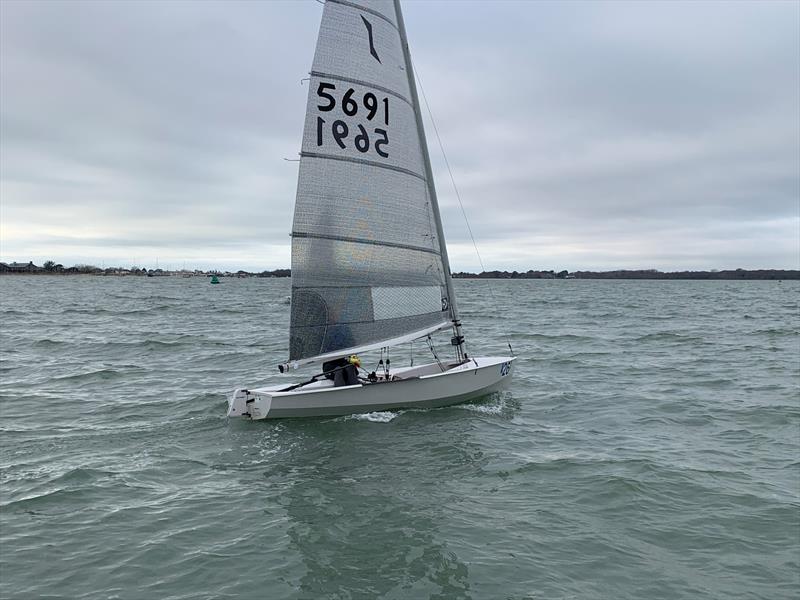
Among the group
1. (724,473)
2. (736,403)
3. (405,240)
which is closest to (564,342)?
(736,403)

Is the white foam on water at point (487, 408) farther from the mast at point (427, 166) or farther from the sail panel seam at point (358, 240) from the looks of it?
the sail panel seam at point (358, 240)

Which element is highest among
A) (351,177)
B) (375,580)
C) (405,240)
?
(351,177)

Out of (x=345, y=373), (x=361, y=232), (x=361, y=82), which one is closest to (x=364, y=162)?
(x=361, y=232)

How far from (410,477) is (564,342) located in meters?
21.0

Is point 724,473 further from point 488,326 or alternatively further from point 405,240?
point 488,326

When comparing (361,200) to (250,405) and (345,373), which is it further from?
(250,405)

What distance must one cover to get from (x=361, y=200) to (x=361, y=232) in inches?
27.3

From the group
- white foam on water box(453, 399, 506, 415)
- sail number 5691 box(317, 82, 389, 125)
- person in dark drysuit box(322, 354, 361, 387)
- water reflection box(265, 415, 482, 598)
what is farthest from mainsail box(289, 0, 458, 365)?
water reflection box(265, 415, 482, 598)

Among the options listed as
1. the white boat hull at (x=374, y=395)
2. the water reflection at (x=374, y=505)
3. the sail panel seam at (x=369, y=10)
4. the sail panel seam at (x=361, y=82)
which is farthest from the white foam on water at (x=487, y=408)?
the sail panel seam at (x=369, y=10)

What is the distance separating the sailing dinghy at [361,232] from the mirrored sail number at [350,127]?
0.07 ft

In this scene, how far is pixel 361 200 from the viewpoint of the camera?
12688mm

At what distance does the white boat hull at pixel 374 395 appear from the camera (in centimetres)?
1220

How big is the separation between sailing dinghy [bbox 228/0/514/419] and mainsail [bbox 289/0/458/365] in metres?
0.02

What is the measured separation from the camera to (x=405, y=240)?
1352 cm
